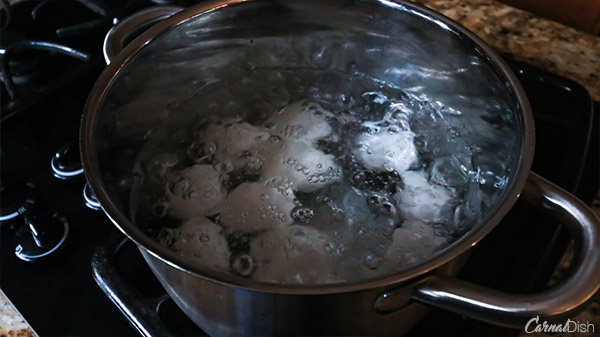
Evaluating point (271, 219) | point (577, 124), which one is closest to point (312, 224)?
point (271, 219)

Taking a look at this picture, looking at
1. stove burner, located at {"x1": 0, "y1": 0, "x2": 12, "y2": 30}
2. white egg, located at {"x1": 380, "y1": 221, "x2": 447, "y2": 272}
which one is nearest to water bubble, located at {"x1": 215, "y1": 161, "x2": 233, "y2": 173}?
white egg, located at {"x1": 380, "y1": 221, "x2": 447, "y2": 272}

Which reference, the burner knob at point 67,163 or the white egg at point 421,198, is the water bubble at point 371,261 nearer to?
the white egg at point 421,198

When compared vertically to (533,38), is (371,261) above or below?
below

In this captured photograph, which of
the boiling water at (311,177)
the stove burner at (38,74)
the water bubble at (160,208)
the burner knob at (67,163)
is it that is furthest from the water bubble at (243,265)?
the stove burner at (38,74)

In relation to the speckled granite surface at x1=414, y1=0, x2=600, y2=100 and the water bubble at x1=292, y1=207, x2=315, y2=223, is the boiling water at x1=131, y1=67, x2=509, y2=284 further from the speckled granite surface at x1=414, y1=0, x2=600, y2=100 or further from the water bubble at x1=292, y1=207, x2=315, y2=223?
the speckled granite surface at x1=414, y1=0, x2=600, y2=100

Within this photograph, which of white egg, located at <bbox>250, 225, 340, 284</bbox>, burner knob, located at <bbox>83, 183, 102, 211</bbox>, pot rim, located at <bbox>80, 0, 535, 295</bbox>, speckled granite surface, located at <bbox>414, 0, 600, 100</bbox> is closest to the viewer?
pot rim, located at <bbox>80, 0, 535, 295</bbox>

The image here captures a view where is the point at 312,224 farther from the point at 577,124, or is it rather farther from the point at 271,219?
the point at 577,124

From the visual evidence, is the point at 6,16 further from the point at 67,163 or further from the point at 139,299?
the point at 139,299

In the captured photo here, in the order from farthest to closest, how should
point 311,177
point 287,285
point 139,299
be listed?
point 311,177
point 139,299
point 287,285

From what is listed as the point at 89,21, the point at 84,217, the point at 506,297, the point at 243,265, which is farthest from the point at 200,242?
the point at 89,21
